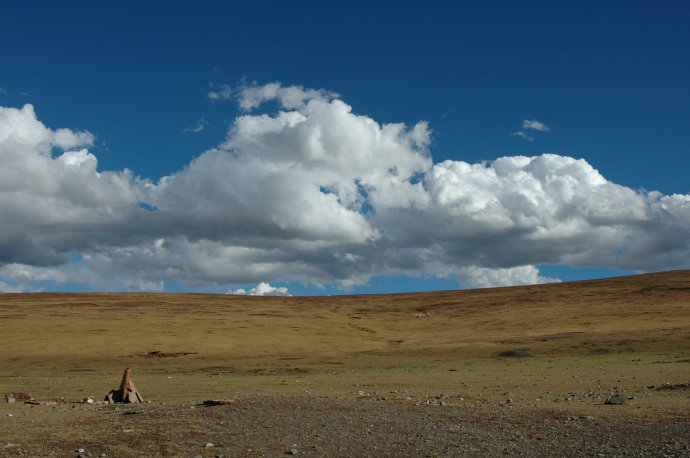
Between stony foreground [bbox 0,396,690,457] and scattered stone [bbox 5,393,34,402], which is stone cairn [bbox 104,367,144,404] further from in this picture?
scattered stone [bbox 5,393,34,402]

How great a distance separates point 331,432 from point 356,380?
15.3 m

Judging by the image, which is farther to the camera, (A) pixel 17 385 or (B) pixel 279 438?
(A) pixel 17 385

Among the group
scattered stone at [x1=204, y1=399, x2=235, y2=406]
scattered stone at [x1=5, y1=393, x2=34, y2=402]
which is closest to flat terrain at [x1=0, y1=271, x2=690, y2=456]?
scattered stone at [x1=204, y1=399, x2=235, y2=406]

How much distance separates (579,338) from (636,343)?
524 cm

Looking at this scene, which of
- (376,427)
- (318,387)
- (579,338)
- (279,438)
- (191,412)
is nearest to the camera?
(279,438)

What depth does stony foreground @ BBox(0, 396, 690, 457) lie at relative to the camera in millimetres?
12211

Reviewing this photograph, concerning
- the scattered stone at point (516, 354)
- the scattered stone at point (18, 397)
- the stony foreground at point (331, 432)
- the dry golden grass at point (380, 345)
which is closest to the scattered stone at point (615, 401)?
the dry golden grass at point (380, 345)

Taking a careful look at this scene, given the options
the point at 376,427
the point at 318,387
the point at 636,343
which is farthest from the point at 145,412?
the point at 636,343

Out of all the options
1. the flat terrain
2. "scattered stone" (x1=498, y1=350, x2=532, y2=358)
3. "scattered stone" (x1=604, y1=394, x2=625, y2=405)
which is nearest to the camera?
the flat terrain

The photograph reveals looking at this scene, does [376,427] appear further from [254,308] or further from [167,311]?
[254,308]

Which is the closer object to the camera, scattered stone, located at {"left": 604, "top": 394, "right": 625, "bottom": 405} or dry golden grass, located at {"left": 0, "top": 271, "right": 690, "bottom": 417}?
scattered stone, located at {"left": 604, "top": 394, "right": 625, "bottom": 405}

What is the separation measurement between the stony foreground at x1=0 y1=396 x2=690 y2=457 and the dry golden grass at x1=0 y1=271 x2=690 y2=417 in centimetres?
323

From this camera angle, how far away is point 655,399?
1902 cm

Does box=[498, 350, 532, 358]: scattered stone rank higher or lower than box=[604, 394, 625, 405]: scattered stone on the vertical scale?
lower
